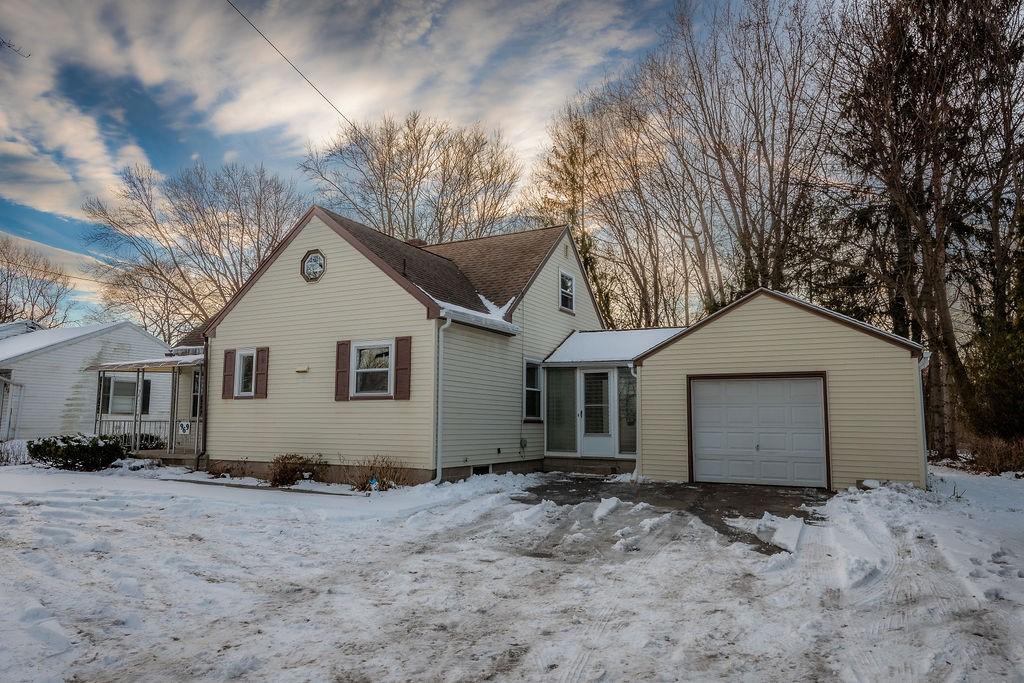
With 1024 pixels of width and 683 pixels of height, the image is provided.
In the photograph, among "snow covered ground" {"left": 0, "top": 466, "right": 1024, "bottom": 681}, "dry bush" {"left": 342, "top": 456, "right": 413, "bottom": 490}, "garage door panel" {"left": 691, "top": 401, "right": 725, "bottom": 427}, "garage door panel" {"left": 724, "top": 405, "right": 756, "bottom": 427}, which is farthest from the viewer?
"garage door panel" {"left": 691, "top": 401, "right": 725, "bottom": 427}

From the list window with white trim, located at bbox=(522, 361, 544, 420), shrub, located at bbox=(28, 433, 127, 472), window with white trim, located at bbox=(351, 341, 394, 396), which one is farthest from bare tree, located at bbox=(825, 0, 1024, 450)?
shrub, located at bbox=(28, 433, 127, 472)

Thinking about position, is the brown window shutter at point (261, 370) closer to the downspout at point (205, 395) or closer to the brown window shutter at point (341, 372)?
the downspout at point (205, 395)

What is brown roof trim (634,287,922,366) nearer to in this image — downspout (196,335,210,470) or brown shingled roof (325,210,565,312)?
brown shingled roof (325,210,565,312)

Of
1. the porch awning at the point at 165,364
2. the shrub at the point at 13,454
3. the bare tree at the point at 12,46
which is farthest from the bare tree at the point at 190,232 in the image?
the bare tree at the point at 12,46

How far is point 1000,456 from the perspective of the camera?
47.6 feet

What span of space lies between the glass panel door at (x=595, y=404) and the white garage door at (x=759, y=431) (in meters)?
2.75

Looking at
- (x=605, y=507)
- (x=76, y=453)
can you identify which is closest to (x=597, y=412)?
(x=605, y=507)

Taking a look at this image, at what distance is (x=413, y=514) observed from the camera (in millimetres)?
9195

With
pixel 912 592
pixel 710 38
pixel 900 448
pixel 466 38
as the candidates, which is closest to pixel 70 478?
pixel 466 38

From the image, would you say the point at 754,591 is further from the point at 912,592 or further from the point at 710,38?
the point at 710,38

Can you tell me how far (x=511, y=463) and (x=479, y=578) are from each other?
873 cm

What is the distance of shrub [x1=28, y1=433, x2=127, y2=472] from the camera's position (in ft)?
47.6

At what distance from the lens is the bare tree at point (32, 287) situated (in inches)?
1330

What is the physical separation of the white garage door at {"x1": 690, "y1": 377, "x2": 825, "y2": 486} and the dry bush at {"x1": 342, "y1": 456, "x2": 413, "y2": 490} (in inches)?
233
